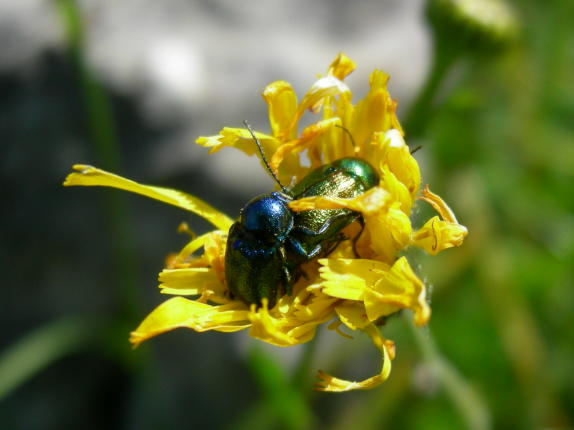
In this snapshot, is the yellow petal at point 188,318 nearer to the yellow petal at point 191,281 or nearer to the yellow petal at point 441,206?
the yellow petal at point 191,281

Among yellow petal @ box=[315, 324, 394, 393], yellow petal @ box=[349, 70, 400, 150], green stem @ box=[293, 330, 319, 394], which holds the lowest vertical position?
green stem @ box=[293, 330, 319, 394]

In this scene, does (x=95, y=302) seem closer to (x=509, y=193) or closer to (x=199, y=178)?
(x=199, y=178)

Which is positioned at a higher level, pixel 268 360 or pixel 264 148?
pixel 264 148

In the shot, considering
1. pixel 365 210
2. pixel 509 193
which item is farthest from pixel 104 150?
pixel 509 193

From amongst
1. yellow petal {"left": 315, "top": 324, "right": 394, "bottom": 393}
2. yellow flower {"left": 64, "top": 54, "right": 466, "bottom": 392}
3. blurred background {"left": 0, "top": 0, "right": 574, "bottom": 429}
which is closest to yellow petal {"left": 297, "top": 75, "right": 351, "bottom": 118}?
yellow flower {"left": 64, "top": 54, "right": 466, "bottom": 392}

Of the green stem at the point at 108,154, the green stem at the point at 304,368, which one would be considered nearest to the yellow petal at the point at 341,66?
the green stem at the point at 304,368

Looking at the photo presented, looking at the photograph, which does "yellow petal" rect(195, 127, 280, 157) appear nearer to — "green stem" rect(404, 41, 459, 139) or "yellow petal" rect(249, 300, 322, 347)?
"yellow petal" rect(249, 300, 322, 347)
